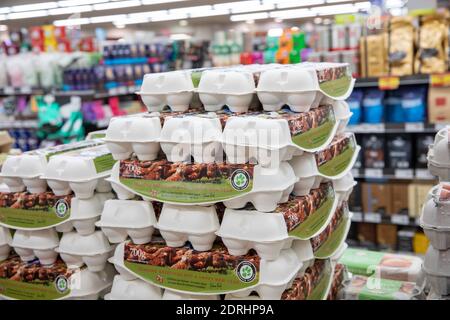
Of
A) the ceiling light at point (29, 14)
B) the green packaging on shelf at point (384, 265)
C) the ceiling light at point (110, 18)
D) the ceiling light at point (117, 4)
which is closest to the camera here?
the green packaging on shelf at point (384, 265)

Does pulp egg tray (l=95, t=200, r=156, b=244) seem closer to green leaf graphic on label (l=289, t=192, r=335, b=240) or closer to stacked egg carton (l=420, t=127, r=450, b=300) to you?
green leaf graphic on label (l=289, t=192, r=335, b=240)

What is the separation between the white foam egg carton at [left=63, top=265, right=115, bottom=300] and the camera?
6.02 ft

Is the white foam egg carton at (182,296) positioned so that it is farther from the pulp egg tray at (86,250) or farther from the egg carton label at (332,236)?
the egg carton label at (332,236)

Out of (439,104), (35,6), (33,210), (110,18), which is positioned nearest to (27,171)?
(33,210)

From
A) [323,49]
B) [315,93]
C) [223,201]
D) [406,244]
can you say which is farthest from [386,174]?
[223,201]

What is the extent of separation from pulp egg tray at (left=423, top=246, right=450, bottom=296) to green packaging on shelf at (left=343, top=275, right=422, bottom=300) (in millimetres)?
269

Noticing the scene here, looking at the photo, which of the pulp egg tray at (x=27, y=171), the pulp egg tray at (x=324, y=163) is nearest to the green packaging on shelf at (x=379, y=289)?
the pulp egg tray at (x=324, y=163)

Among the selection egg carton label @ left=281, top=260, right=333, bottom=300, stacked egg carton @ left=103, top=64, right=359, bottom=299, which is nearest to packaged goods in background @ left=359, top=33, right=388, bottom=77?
stacked egg carton @ left=103, top=64, right=359, bottom=299

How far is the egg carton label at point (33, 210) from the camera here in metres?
1.84

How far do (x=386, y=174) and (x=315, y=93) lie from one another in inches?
86.4

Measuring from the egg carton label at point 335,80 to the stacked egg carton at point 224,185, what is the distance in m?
0.01

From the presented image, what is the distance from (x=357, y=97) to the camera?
150 inches

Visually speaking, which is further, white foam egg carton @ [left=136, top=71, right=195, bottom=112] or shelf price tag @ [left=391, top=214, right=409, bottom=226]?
shelf price tag @ [left=391, top=214, right=409, bottom=226]

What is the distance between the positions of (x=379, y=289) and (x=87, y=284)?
42.9 inches
